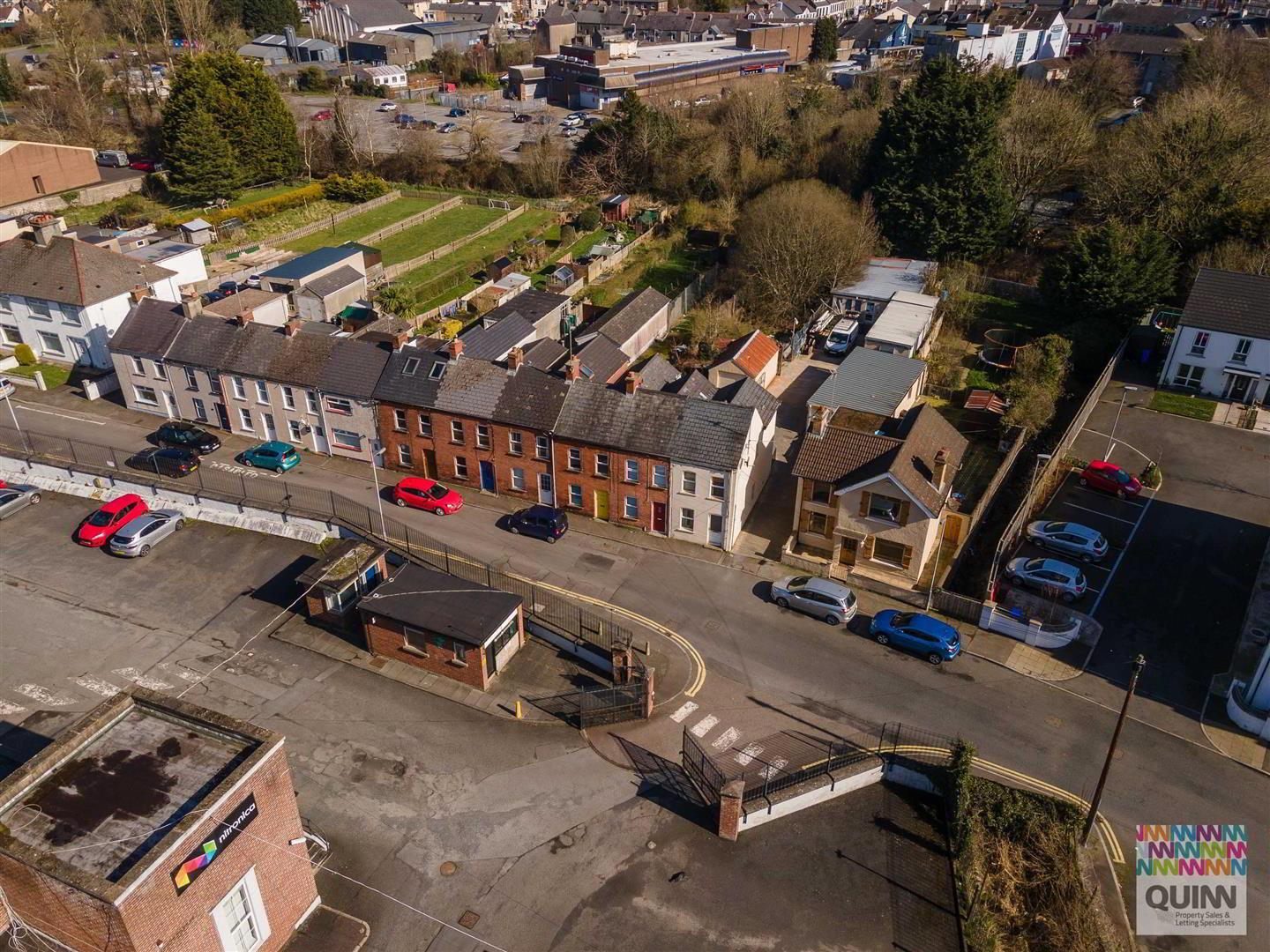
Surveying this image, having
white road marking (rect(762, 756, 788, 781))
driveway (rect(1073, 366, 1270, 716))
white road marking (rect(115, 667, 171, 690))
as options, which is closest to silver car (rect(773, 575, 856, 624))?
white road marking (rect(762, 756, 788, 781))

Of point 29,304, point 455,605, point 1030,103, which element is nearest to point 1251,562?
point 455,605

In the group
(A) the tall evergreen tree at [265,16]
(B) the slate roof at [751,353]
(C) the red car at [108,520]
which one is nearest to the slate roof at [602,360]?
(B) the slate roof at [751,353]

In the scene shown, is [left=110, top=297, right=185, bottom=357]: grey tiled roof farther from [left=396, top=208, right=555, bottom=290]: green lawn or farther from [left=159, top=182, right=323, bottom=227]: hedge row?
[left=159, top=182, right=323, bottom=227]: hedge row

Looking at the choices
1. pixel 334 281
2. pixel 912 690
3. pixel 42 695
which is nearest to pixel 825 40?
pixel 334 281

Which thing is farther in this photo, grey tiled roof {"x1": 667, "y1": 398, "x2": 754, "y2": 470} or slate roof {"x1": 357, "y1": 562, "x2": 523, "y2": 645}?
grey tiled roof {"x1": 667, "y1": 398, "x2": 754, "y2": 470}

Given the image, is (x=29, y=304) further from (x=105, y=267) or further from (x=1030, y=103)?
(x=1030, y=103)

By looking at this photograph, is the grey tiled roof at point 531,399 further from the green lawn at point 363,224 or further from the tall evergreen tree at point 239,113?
the tall evergreen tree at point 239,113
